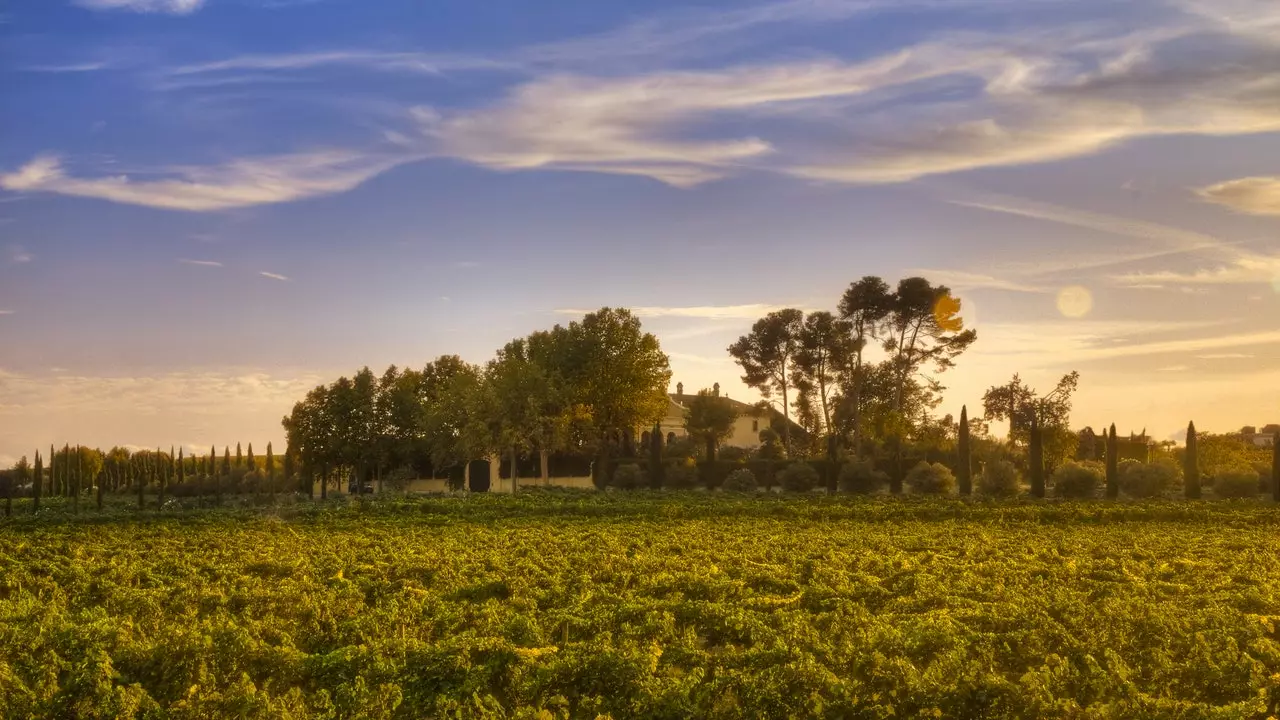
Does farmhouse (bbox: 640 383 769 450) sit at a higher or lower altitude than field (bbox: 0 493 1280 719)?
higher

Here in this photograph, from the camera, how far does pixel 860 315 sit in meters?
82.0

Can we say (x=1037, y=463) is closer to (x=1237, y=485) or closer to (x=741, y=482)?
(x=1237, y=485)

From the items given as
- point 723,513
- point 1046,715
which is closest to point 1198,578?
point 1046,715

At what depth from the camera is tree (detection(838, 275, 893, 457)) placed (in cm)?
8100

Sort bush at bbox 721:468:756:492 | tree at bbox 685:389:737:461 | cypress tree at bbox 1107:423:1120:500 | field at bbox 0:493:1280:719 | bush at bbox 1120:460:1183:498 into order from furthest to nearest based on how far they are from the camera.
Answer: tree at bbox 685:389:737:461 < bush at bbox 721:468:756:492 < bush at bbox 1120:460:1183:498 < cypress tree at bbox 1107:423:1120:500 < field at bbox 0:493:1280:719

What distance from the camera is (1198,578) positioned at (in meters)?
21.6

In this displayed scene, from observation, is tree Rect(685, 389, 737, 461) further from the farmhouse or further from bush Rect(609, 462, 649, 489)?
bush Rect(609, 462, 649, 489)

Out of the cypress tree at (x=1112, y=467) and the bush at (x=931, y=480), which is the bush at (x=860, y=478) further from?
the cypress tree at (x=1112, y=467)

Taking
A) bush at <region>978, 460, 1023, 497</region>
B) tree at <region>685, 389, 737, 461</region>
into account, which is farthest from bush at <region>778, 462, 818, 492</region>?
tree at <region>685, 389, 737, 461</region>

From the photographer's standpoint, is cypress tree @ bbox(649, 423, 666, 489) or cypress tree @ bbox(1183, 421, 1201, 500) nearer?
cypress tree @ bbox(1183, 421, 1201, 500)

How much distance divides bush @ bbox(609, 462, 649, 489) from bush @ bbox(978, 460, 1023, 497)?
61.0ft

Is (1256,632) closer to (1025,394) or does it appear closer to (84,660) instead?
(84,660)

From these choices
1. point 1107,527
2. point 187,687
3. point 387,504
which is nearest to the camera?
point 187,687

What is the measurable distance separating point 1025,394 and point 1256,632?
6954 centimetres
